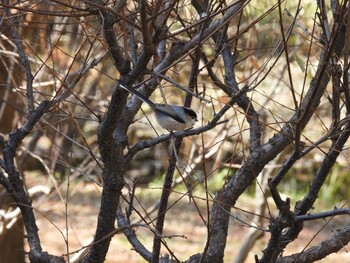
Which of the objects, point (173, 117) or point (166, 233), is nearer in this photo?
point (173, 117)

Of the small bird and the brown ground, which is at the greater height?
the brown ground

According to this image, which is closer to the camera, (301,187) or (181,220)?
(181,220)

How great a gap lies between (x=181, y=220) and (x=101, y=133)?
751 centimetres

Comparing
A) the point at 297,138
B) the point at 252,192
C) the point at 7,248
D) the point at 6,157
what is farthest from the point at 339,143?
the point at 252,192

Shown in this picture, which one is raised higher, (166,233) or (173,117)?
(166,233)

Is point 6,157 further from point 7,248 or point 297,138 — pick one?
point 7,248

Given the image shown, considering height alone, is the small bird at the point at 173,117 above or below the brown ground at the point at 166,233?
below

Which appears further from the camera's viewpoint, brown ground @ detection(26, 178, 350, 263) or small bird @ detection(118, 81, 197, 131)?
brown ground @ detection(26, 178, 350, 263)

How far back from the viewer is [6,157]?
290 centimetres

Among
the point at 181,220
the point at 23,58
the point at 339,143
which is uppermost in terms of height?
the point at 181,220

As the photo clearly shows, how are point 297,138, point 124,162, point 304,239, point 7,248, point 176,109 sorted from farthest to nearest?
1. point 304,239
2. point 7,248
3. point 176,109
4. point 124,162
5. point 297,138

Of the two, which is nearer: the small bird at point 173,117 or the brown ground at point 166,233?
Result: the small bird at point 173,117

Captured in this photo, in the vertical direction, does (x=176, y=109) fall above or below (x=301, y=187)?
below

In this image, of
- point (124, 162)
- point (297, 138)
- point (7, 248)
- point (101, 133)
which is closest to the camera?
point (297, 138)
